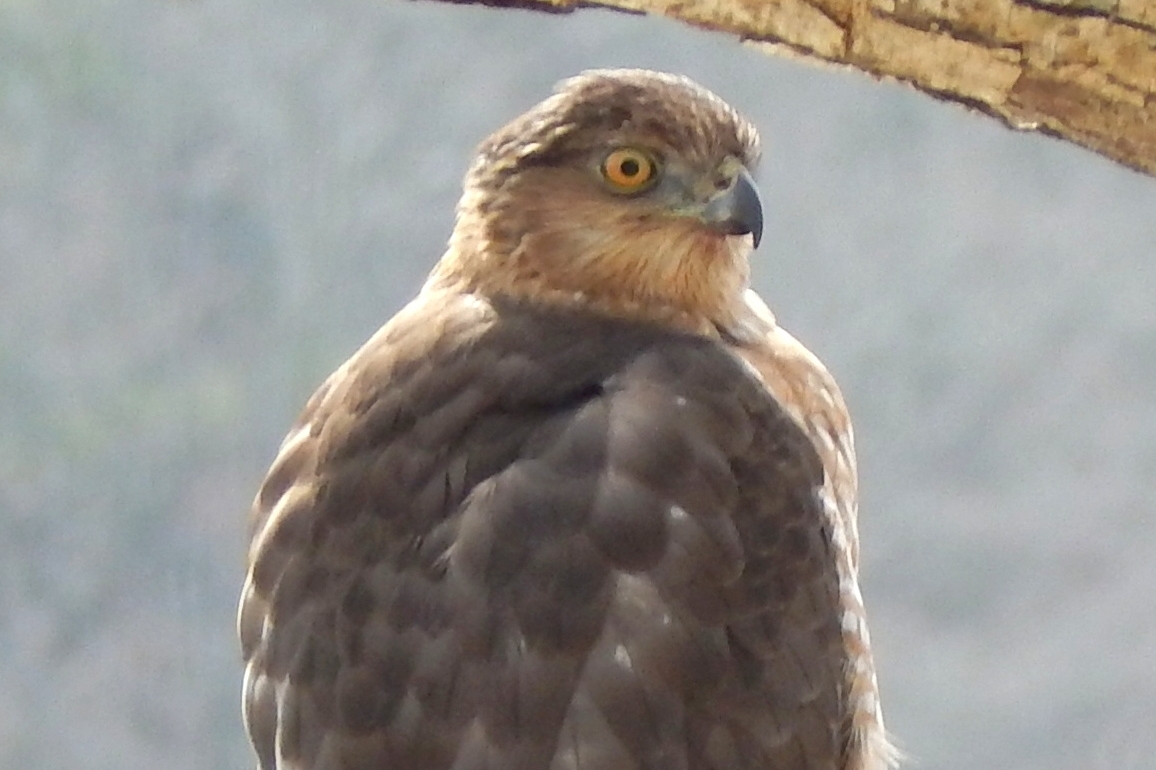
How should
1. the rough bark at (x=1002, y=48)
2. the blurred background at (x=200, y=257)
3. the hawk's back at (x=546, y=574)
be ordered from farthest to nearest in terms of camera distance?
the blurred background at (x=200, y=257), the rough bark at (x=1002, y=48), the hawk's back at (x=546, y=574)

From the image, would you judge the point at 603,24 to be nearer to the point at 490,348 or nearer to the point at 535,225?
the point at 535,225

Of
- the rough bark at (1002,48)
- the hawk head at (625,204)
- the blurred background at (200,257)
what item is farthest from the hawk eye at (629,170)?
the blurred background at (200,257)

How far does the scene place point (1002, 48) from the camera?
183 centimetres

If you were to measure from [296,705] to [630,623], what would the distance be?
1.05 ft

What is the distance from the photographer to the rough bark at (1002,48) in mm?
1802

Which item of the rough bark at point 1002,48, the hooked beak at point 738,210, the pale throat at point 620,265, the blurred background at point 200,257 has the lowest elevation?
the blurred background at point 200,257

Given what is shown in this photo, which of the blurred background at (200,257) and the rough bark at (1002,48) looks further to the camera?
the blurred background at (200,257)

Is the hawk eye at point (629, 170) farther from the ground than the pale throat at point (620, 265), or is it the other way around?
the hawk eye at point (629, 170)

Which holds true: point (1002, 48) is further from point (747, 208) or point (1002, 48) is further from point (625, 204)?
point (625, 204)

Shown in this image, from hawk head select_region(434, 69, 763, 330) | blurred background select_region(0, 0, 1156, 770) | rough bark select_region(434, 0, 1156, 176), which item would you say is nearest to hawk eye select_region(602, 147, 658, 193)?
hawk head select_region(434, 69, 763, 330)

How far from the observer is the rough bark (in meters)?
1.80

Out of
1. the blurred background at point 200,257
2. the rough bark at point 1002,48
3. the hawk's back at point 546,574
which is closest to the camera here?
the hawk's back at point 546,574

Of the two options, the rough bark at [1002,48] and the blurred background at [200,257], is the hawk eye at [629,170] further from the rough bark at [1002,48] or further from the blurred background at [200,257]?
the blurred background at [200,257]

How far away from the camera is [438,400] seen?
5.56 feet
